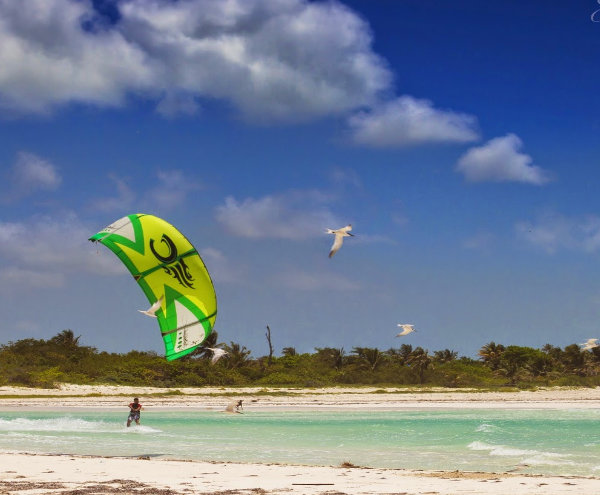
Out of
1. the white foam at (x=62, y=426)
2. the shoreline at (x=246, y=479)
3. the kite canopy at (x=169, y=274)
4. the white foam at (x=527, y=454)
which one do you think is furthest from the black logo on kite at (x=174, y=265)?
the white foam at (x=62, y=426)

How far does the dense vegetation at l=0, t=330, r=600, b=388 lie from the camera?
54406mm

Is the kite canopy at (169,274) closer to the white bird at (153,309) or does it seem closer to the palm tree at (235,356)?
the white bird at (153,309)

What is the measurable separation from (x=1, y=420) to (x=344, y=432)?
14869 mm

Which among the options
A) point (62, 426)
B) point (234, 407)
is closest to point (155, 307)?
point (62, 426)

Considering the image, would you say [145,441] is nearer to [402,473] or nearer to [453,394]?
[402,473]

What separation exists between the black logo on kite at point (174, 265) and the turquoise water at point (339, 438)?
30.7 feet

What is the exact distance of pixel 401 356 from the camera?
69.5m

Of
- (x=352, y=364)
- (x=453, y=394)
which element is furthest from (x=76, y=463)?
(x=352, y=364)

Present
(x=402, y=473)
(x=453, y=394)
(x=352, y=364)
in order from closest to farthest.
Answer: (x=402, y=473) → (x=453, y=394) → (x=352, y=364)

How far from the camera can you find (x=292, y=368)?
6419cm

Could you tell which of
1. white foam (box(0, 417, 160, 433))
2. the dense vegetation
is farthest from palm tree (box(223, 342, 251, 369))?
white foam (box(0, 417, 160, 433))

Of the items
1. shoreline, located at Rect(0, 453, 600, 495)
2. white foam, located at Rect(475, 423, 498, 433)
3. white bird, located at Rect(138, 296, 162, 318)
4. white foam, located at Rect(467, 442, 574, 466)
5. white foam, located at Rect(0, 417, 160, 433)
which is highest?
white bird, located at Rect(138, 296, 162, 318)

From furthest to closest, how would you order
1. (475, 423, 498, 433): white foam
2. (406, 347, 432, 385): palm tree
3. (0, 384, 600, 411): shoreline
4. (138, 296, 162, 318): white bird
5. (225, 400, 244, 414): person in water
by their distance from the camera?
(406, 347, 432, 385): palm tree
(0, 384, 600, 411): shoreline
(225, 400, 244, 414): person in water
(475, 423, 498, 433): white foam
(138, 296, 162, 318): white bird

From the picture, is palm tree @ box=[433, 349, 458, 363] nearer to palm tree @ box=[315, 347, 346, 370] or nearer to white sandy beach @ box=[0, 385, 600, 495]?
palm tree @ box=[315, 347, 346, 370]
